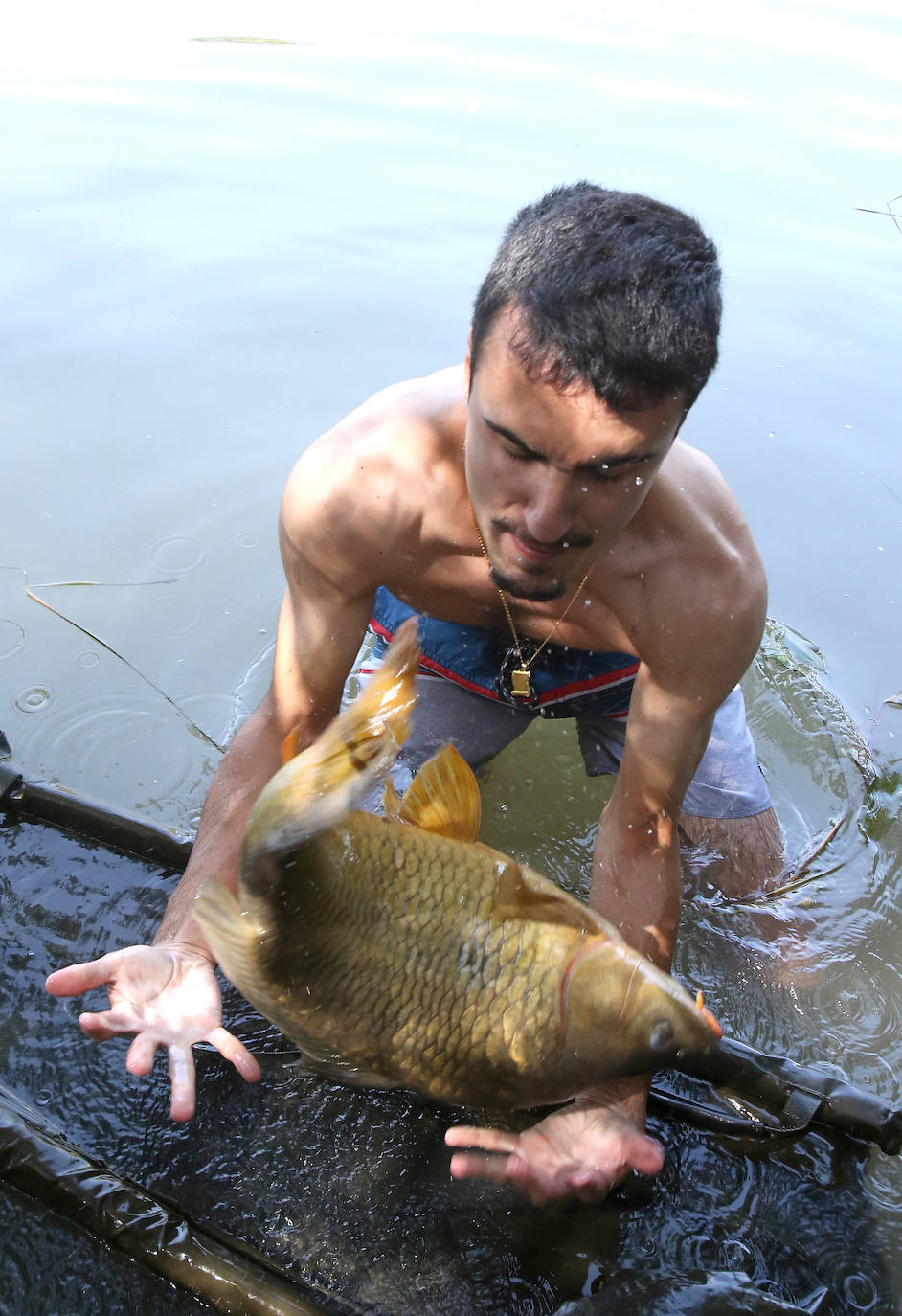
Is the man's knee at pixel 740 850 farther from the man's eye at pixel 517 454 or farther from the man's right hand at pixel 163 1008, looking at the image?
the man's right hand at pixel 163 1008

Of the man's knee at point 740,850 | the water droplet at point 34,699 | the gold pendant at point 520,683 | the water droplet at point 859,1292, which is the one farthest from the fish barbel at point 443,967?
the water droplet at point 34,699

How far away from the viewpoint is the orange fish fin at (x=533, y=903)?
1.76m

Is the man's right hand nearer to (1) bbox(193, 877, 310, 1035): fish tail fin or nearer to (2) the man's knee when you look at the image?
(1) bbox(193, 877, 310, 1035): fish tail fin

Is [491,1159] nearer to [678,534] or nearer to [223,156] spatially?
[678,534]

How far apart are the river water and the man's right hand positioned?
0.77ft

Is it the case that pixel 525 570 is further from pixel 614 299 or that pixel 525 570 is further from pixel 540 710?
pixel 540 710

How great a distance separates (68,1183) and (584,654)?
1.91 meters

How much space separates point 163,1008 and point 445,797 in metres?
0.78

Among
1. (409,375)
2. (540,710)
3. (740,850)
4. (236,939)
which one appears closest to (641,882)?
(540,710)

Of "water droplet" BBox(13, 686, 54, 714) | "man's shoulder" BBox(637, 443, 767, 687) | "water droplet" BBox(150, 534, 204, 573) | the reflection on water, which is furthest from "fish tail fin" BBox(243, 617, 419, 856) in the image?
"water droplet" BBox(150, 534, 204, 573)

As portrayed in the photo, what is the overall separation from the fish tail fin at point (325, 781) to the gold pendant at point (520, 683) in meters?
1.57

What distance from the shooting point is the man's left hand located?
1990 mm

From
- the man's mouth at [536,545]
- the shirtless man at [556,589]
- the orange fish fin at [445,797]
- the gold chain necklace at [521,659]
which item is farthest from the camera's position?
the gold chain necklace at [521,659]

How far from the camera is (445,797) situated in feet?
6.27
